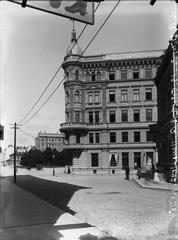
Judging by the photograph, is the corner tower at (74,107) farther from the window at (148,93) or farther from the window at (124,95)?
the window at (148,93)

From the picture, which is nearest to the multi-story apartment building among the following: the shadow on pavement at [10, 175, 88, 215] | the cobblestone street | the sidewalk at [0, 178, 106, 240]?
the shadow on pavement at [10, 175, 88, 215]

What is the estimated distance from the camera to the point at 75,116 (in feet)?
207

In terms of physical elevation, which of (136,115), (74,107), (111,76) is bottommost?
(136,115)

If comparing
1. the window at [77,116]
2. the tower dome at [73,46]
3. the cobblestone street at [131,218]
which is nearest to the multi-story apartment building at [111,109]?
the window at [77,116]

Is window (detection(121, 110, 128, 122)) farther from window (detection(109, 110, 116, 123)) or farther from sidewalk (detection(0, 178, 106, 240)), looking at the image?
sidewalk (detection(0, 178, 106, 240))

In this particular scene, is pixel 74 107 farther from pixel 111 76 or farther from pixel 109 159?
pixel 109 159

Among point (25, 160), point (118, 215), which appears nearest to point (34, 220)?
point (118, 215)

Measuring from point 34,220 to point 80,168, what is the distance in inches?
1999

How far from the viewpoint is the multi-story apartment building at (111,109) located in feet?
206

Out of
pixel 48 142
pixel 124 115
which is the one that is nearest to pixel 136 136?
pixel 124 115

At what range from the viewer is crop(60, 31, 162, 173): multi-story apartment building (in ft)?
206

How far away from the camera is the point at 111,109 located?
64.6 m

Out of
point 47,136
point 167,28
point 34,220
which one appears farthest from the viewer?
point 47,136

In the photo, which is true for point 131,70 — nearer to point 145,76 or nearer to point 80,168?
point 145,76
